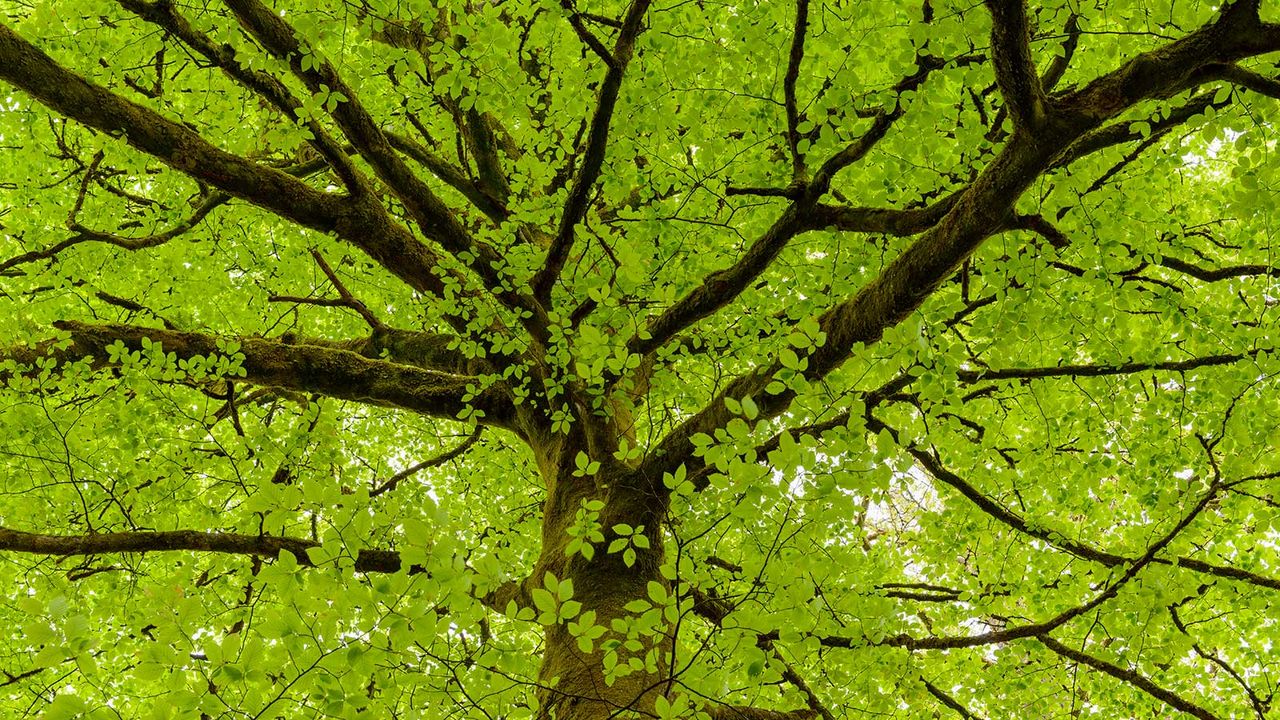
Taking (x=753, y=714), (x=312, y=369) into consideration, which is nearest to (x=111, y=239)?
(x=312, y=369)

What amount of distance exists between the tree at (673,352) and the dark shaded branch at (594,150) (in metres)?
0.02

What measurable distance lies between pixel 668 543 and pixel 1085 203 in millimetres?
3555

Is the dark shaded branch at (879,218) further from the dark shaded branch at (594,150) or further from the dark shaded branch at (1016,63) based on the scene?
the dark shaded branch at (594,150)

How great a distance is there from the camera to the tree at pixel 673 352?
2.60 m

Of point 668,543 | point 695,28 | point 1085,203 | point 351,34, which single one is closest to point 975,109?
point 1085,203

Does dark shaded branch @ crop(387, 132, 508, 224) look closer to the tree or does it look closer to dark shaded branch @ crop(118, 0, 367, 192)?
the tree

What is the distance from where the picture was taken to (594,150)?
3.61 metres

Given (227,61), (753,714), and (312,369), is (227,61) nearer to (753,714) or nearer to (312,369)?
(312,369)

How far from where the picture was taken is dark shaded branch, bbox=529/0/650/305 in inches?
132

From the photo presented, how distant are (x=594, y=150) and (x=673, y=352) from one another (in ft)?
6.83

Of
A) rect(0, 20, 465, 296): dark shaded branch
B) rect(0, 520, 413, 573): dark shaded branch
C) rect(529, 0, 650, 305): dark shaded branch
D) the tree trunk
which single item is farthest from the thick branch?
rect(0, 20, 465, 296): dark shaded branch

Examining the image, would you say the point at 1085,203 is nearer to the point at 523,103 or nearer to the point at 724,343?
the point at 724,343

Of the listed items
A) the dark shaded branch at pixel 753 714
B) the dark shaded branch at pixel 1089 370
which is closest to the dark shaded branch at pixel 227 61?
the dark shaded branch at pixel 753 714

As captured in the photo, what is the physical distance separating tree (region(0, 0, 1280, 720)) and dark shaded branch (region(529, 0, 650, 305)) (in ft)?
0.07
